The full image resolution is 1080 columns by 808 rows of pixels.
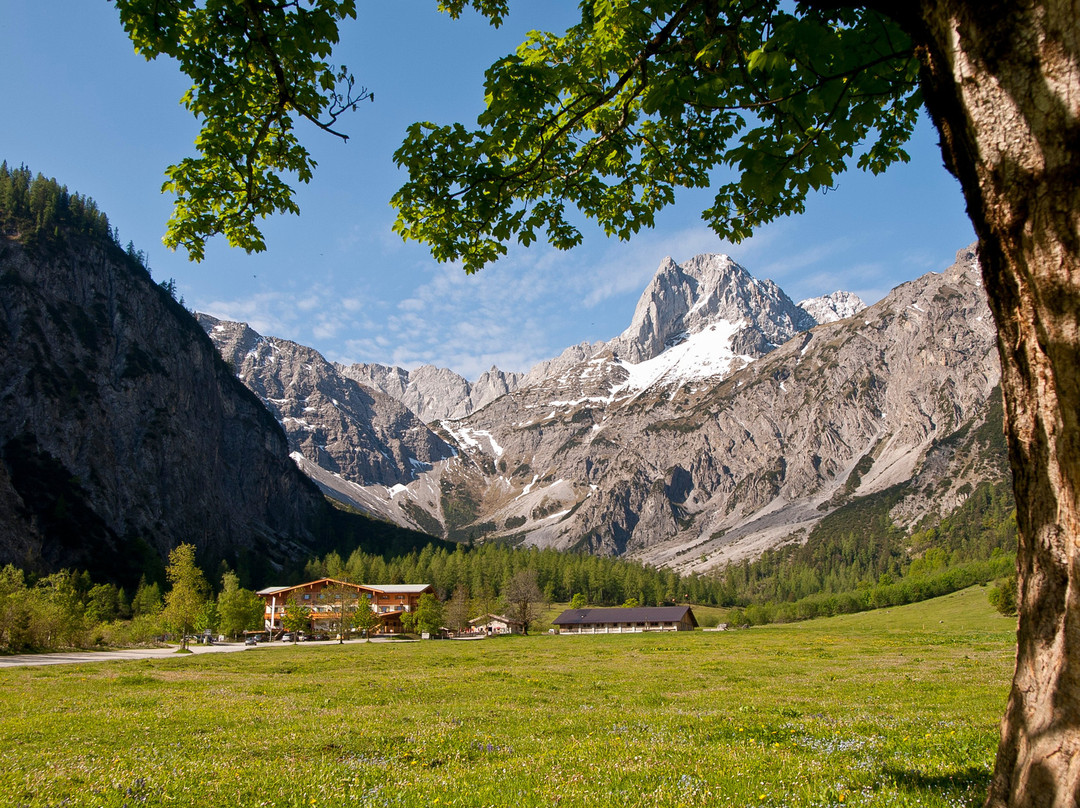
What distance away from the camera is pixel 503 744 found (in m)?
11.0

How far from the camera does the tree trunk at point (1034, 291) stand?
3.66m

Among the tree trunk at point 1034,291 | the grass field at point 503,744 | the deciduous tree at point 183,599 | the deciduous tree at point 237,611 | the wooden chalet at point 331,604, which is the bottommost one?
the wooden chalet at point 331,604

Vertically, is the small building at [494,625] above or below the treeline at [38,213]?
below

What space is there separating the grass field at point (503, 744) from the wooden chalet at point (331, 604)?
99.5 metres

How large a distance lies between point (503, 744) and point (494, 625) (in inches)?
5607

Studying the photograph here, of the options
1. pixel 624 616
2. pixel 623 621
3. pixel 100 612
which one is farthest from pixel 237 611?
pixel 624 616

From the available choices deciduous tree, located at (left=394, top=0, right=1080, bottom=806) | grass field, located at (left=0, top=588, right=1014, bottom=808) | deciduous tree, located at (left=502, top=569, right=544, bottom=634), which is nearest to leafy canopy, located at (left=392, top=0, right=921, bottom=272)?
deciduous tree, located at (left=394, top=0, right=1080, bottom=806)

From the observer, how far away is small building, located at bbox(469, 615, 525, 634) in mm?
137750

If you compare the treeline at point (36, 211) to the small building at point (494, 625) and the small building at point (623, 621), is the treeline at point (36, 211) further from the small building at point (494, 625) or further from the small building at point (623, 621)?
Answer: the small building at point (623, 621)

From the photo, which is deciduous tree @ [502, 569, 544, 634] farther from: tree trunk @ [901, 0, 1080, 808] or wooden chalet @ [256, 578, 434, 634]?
tree trunk @ [901, 0, 1080, 808]

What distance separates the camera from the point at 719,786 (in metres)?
7.56

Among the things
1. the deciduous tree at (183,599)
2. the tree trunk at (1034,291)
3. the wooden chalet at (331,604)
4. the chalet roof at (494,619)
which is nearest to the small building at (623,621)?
the chalet roof at (494,619)

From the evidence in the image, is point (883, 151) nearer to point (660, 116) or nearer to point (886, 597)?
Result: point (660, 116)

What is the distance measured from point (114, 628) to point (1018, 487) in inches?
3660
